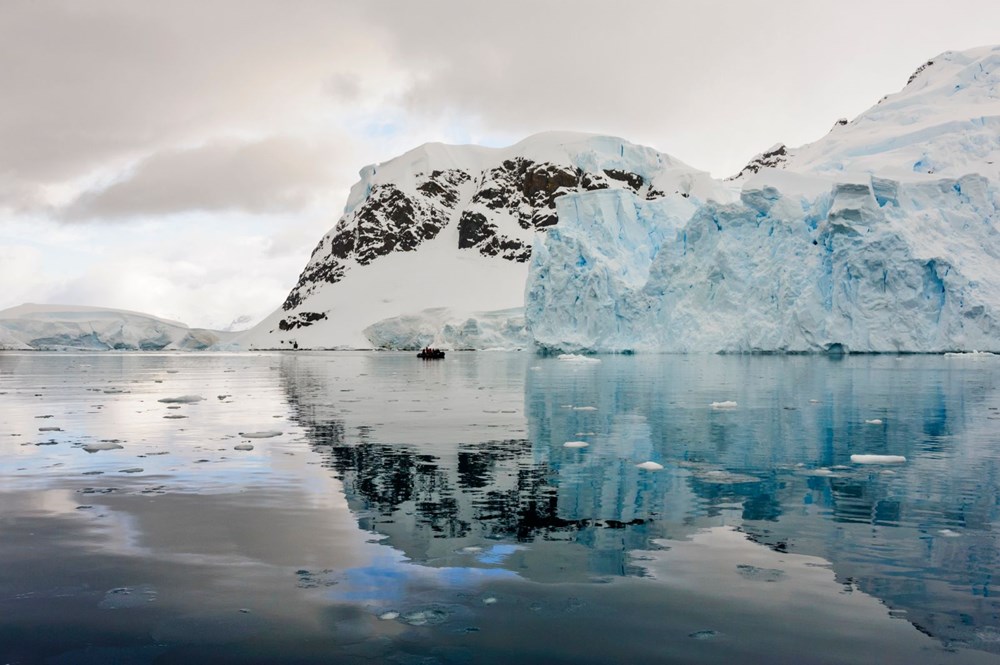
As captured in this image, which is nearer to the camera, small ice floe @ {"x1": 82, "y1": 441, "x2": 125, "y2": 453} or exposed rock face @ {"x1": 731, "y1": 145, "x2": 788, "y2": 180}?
small ice floe @ {"x1": 82, "y1": 441, "x2": 125, "y2": 453}

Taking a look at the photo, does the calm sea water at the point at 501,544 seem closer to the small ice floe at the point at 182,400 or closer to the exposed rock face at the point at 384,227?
the small ice floe at the point at 182,400

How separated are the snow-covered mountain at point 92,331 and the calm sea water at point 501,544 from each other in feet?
385

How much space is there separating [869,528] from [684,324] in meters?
43.8

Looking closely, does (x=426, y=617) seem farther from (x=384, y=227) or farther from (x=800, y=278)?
(x=384, y=227)

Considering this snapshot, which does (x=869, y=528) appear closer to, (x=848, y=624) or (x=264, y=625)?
(x=848, y=624)

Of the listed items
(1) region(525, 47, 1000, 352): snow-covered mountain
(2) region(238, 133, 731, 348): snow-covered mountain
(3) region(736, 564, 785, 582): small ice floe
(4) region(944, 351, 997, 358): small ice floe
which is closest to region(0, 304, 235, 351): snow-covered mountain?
(2) region(238, 133, 731, 348): snow-covered mountain

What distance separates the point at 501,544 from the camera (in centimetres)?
625

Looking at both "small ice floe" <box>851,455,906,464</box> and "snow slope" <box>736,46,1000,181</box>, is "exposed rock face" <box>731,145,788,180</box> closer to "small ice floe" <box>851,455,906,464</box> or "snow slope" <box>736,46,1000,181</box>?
"snow slope" <box>736,46,1000,181</box>

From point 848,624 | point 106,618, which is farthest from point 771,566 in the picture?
point 106,618

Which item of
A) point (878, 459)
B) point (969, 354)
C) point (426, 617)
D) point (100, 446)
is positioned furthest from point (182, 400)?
point (969, 354)

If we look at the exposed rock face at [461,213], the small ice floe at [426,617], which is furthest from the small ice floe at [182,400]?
the exposed rock face at [461,213]

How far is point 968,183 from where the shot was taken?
4634cm

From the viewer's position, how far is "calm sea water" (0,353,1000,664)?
4.32 meters

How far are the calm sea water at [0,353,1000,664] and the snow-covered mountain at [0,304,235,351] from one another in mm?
117197
